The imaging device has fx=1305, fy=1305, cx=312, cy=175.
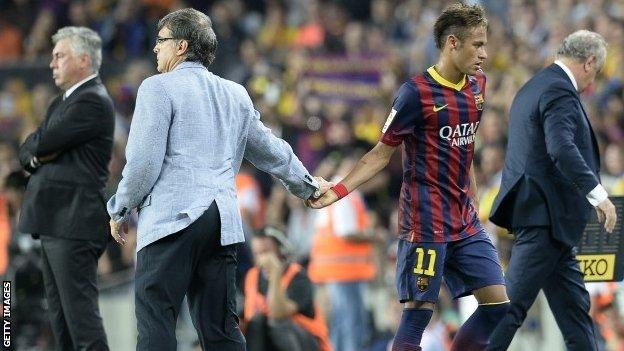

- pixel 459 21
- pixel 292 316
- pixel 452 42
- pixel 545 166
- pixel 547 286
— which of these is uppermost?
pixel 459 21

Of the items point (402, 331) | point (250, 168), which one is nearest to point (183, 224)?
point (402, 331)

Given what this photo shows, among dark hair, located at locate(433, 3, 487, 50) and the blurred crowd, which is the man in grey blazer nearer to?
dark hair, located at locate(433, 3, 487, 50)

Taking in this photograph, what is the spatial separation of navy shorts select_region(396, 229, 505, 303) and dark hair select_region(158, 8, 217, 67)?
1633 mm

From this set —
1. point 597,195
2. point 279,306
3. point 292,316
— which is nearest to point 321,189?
point 597,195

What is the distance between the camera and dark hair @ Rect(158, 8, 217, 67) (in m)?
6.98

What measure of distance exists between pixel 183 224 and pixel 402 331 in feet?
5.00

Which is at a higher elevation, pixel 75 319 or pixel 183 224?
pixel 183 224

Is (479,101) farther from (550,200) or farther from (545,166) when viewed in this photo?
(550,200)

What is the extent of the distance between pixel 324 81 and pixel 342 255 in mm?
3593

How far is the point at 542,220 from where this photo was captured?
8.15 m

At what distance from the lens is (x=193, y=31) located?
699 centimetres

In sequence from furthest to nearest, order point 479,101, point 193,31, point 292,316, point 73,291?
point 292,316 < point 73,291 < point 479,101 < point 193,31

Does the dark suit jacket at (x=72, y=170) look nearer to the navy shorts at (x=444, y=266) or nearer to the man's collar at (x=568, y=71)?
the navy shorts at (x=444, y=266)

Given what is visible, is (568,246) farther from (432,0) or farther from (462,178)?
(432,0)
